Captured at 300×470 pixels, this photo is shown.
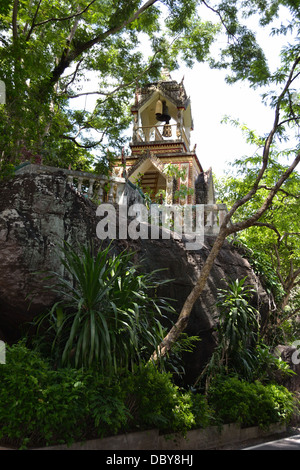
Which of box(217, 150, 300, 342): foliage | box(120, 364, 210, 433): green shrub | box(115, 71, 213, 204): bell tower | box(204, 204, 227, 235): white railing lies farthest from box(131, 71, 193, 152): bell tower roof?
box(120, 364, 210, 433): green shrub

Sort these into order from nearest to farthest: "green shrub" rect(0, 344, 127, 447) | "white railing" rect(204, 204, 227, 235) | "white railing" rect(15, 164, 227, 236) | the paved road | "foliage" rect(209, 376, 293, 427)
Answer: "green shrub" rect(0, 344, 127, 447) < the paved road < "foliage" rect(209, 376, 293, 427) < "white railing" rect(15, 164, 227, 236) < "white railing" rect(204, 204, 227, 235)

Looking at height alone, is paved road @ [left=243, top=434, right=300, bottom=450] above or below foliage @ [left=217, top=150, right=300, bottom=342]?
below

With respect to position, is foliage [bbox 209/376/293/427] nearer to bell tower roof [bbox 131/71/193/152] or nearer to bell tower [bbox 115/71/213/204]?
bell tower [bbox 115/71/213/204]

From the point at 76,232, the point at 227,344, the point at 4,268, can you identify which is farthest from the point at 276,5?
the point at 4,268

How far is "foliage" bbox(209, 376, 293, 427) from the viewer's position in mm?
6270

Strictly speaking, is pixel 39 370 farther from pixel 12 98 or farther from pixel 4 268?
pixel 12 98

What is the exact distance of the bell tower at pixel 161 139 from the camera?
16.6 meters

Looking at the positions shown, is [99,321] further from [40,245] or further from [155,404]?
[40,245]

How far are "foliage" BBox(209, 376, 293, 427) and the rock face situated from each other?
1135 millimetres

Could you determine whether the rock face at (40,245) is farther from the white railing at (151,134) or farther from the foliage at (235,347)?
the white railing at (151,134)

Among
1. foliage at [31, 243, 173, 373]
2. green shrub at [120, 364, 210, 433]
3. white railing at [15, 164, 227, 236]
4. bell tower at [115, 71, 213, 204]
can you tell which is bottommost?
green shrub at [120, 364, 210, 433]

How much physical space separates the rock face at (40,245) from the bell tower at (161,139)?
28.0 feet

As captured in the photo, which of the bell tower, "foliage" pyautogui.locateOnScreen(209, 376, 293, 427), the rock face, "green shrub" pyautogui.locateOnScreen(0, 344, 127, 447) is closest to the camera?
"green shrub" pyautogui.locateOnScreen(0, 344, 127, 447)

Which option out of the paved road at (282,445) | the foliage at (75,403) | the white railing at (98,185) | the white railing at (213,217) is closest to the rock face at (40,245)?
the foliage at (75,403)
